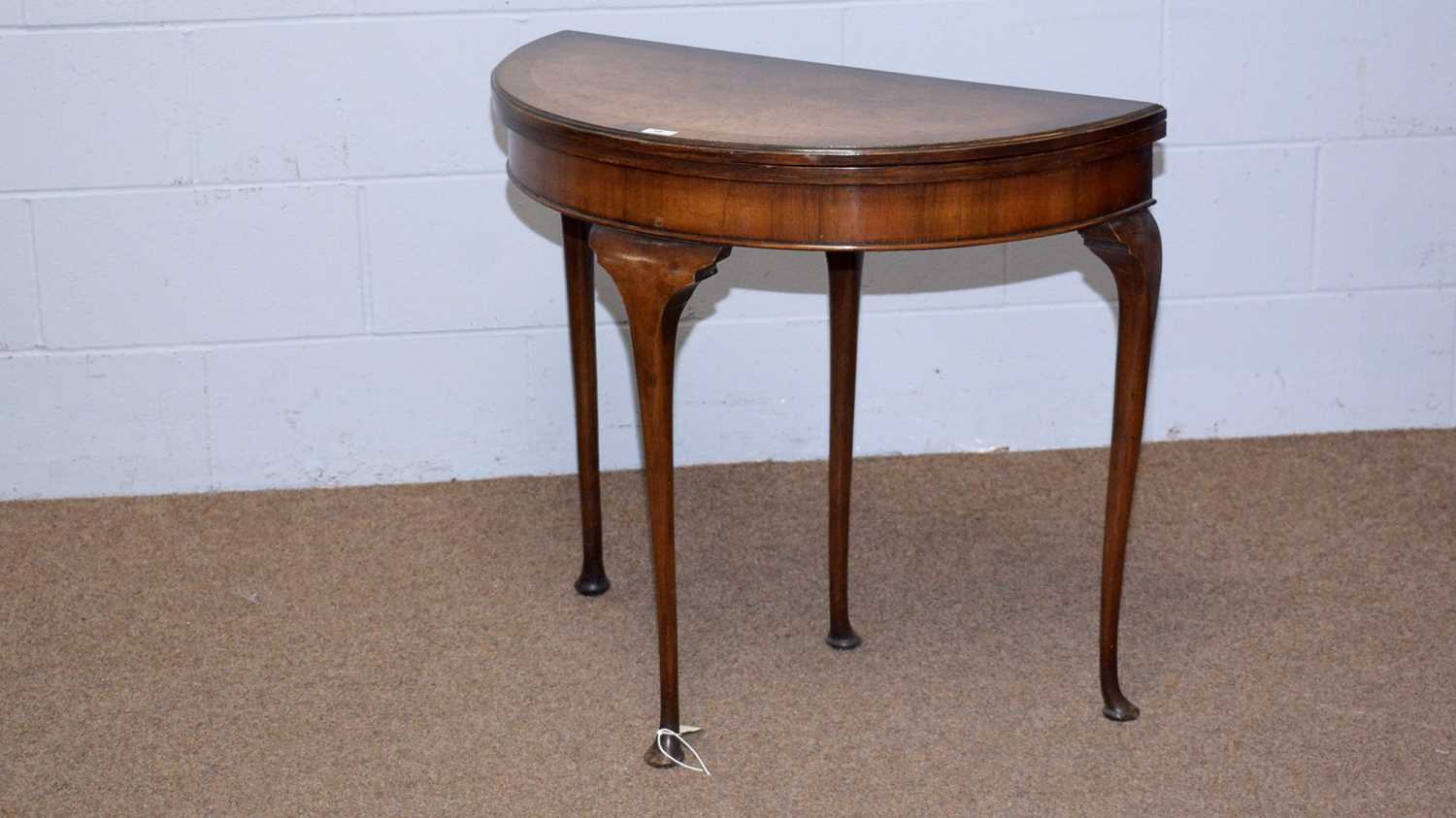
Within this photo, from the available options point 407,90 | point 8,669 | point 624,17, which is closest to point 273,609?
point 8,669

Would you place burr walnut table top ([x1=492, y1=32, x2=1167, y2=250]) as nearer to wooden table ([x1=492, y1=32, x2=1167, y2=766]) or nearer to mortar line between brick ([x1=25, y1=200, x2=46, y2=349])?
wooden table ([x1=492, y1=32, x2=1167, y2=766])

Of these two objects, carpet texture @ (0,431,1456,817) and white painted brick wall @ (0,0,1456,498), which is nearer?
carpet texture @ (0,431,1456,817)

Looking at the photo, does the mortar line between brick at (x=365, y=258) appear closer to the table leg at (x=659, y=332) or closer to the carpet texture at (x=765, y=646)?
the carpet texture at (x=765, y=646)

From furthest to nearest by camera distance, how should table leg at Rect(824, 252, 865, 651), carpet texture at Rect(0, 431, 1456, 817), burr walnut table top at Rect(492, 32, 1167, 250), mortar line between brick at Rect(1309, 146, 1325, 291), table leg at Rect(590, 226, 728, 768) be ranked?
mortar line between brick at Rect(1309, 146, 1325, 291), table leg at Rect(824, 252, 865, 651), carpet texture at Rect(0, 431, 1456, 817), table leg at Rect(590, 226, 728, 768), burr walnut table top at Rect(492, 32, 1167, 250)

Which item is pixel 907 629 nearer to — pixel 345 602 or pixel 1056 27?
pixel 345 602

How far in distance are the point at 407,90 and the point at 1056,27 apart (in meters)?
0.98

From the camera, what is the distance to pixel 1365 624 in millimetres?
2246

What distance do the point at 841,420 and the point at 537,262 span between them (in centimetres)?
75

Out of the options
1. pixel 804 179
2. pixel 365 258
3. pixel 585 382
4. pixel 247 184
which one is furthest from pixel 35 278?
pixel 804 179

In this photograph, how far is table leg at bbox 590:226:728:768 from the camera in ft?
5.73

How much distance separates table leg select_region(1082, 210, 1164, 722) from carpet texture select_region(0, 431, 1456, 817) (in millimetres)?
89

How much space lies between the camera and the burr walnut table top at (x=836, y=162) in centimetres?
164

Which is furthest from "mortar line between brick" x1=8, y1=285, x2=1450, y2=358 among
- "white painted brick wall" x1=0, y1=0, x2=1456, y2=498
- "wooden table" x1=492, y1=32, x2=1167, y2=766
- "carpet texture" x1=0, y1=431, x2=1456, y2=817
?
"wooden table" x1=492, y1=32, x2=1167, y2=766

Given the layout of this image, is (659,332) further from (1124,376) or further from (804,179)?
(1124,376)
